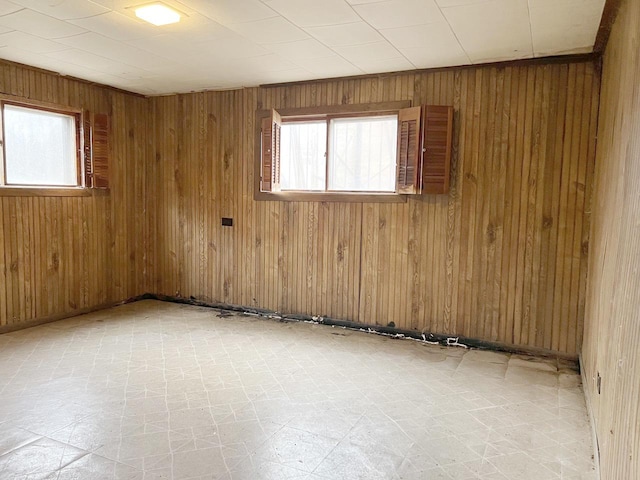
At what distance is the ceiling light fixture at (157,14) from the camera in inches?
130

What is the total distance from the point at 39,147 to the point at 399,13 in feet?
14.6

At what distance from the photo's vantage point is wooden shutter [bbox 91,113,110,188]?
5859mm

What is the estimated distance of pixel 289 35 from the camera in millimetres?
3889

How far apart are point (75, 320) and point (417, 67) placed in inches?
198

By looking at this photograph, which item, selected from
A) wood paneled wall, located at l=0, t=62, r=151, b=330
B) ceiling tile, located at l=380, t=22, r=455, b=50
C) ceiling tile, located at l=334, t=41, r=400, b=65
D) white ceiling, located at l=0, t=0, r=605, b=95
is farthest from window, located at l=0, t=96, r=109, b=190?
ceiling tile, located at l=380, t=22, r=455, b=50

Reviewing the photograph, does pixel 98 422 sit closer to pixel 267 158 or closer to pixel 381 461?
pixel 381 461

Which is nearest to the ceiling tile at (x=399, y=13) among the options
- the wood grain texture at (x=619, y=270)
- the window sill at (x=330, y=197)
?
the wood grain texture at (x=619, y=270)

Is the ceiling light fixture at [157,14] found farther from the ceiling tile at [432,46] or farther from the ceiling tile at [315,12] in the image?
the ceiling tile at [432,46]

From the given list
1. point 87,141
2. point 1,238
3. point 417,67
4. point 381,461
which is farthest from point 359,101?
point 1,238

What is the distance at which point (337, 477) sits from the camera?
2.49 meters

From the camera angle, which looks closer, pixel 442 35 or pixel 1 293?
pixel 442 35

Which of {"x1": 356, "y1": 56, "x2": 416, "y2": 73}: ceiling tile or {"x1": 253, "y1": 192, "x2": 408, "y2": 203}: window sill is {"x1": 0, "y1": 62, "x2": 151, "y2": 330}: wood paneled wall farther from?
{"x1": 356, "y1": 56, "x2": 416, "y2": 73}: ceiling tile

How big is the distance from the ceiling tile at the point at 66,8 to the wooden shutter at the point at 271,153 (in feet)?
7.97

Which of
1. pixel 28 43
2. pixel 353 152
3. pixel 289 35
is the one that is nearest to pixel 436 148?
pixel 353 152
